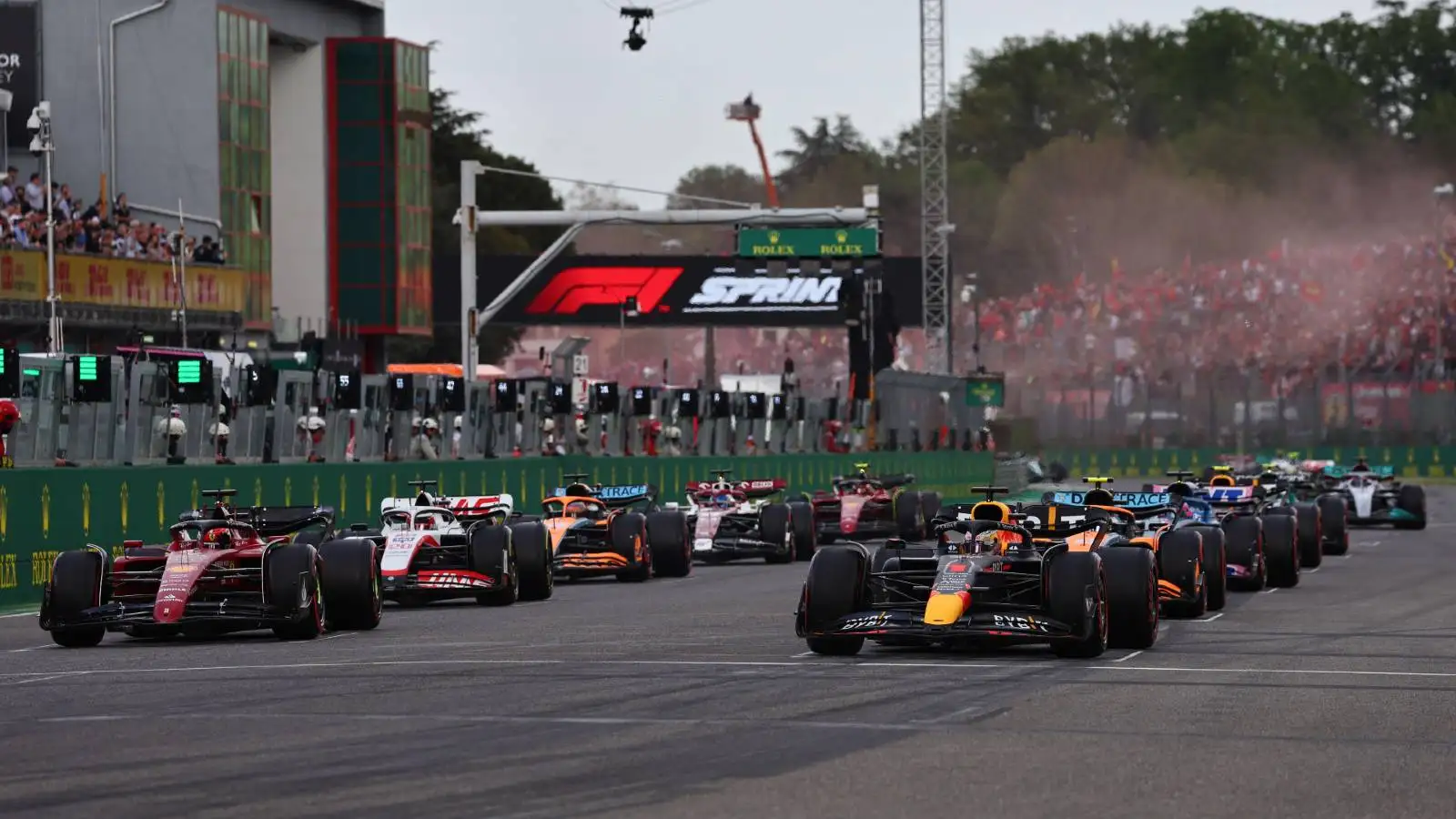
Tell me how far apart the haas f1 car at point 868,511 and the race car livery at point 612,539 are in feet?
28.3

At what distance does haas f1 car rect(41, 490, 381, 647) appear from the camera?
1875 centimetres

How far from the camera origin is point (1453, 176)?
8975cm

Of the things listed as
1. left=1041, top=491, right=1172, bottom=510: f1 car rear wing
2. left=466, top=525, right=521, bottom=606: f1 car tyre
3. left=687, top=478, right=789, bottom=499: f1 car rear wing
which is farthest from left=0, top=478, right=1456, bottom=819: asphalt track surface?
left=687, top=478, right=789, bottom=499: f1 car rear wing

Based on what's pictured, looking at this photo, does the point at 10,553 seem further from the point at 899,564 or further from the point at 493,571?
the point at 899,564

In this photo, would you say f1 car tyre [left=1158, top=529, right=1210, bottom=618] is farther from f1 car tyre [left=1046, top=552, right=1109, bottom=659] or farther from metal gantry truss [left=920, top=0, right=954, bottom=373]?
metal gantry truss [left=920, top=0, right=954, bottom=373]

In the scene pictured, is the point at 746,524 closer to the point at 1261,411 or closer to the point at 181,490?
the point at 181,490

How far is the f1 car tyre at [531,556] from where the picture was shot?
979 inches

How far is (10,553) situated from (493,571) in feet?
15.7

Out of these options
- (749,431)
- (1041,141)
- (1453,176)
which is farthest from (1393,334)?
(1041,141)

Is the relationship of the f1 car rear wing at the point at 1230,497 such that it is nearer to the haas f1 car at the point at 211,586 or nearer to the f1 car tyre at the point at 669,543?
the f1 car tyre at the point at 669,543

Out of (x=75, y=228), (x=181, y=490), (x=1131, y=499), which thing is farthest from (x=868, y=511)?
(x=75, y=228)

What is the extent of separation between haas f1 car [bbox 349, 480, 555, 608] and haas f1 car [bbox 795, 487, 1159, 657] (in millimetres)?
6702

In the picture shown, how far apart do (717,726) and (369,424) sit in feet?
77.1

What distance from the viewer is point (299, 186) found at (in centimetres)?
7156
